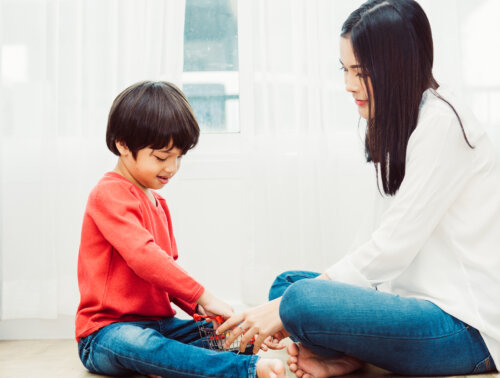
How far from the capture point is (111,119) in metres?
1.34

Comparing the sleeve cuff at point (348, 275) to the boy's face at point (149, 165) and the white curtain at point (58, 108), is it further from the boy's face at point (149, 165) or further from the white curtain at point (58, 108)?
the white curtain at point (58, 108)

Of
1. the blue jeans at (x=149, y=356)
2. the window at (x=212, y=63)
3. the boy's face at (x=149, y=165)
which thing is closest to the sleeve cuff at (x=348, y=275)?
the blue jeans at (x=149, y=356)

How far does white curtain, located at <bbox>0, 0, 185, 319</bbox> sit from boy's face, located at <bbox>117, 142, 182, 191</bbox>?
40cm

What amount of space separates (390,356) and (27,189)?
4.08 feet

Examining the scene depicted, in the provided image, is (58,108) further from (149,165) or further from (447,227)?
(447,227)

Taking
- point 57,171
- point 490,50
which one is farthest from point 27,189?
point 490,50

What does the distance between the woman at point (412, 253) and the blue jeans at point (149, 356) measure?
0.22 ft

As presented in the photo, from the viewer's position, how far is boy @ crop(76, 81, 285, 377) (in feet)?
3.81

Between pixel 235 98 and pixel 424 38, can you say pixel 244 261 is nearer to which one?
pixel 235 98

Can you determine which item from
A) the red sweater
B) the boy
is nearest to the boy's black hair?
the boy

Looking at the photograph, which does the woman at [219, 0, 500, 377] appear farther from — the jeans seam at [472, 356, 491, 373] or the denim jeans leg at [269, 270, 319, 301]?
the denim jeans leg at [269, 270, 319, 301]

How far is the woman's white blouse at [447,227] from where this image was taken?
109 cm

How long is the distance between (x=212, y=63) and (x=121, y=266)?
36.0 inches

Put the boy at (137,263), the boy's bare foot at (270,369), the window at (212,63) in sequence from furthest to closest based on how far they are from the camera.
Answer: the window at (212,63), the boy at (137,263), the boy's bare foot at (270,369)
